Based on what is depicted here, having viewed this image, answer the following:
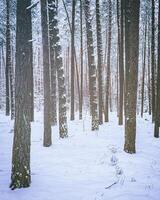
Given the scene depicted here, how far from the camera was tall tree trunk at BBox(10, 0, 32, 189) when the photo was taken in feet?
20.1

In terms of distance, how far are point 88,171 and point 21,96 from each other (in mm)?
2842

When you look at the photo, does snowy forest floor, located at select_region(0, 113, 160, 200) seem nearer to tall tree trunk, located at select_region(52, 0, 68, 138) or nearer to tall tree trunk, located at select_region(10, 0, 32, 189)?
tall tree trunk, located at select_region(10, 0, 32, 189)

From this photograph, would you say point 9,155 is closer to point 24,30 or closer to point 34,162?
point 34,162

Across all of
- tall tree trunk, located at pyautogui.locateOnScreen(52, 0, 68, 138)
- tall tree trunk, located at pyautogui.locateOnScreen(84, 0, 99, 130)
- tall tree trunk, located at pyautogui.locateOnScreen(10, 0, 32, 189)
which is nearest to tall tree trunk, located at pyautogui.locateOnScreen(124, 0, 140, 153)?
tall tree trunk, located at pyautogui.locateOnScreen(52, 0, 68, 138)

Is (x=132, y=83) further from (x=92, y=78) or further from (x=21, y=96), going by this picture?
(x=92, y=78)

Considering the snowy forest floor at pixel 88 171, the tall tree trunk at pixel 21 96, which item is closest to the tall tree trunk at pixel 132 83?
the snowy forest floor at pixel 88 171

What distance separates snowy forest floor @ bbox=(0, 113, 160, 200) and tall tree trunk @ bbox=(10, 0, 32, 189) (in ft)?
1.71

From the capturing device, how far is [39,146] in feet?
34.2

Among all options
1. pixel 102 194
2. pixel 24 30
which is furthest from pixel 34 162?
pixel 24 30

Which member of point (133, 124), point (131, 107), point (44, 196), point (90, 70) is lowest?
point (44, 196)

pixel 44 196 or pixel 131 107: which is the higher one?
pixel 131 107

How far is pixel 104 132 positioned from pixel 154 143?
274 cm

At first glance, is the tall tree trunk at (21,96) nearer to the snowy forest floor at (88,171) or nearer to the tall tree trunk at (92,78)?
the snowy forest floor at (88,171)

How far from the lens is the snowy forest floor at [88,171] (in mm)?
5906
